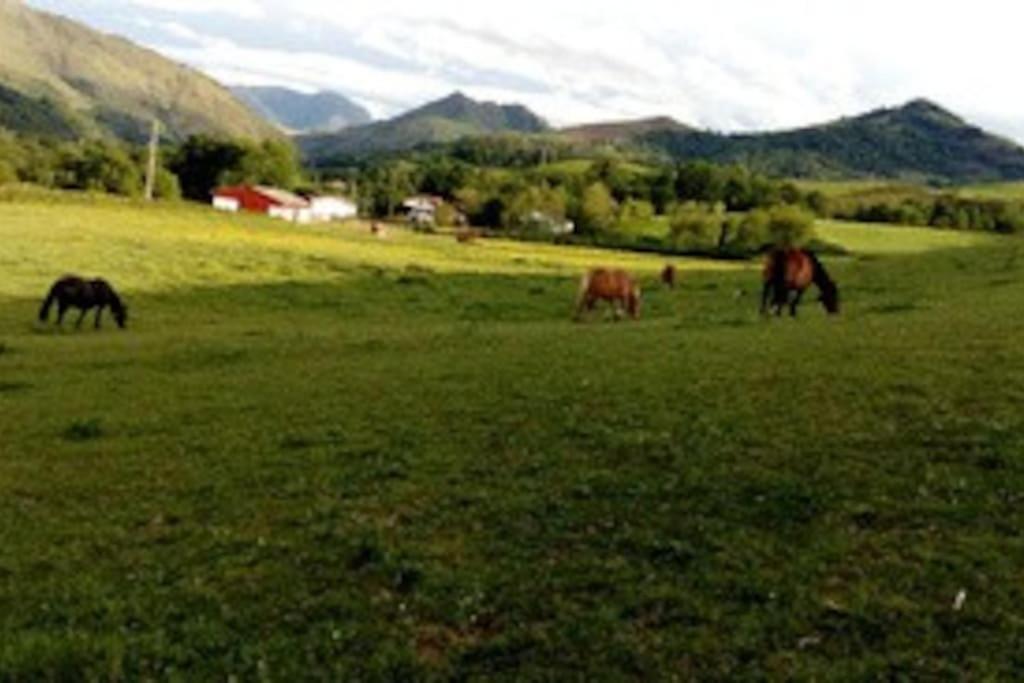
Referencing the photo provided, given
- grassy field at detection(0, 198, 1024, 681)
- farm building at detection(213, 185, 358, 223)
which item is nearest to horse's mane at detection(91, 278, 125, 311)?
grassy field at detection(0, 198, 1024, 681)

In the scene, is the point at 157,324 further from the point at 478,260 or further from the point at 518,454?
the point at 478,260

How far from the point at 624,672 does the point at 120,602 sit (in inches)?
215

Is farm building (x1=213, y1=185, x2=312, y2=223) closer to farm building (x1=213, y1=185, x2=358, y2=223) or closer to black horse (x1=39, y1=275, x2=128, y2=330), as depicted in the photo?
farm building (x1=213, y1=185, x2=358, y2=223)

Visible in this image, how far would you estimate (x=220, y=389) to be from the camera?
27.5 meters

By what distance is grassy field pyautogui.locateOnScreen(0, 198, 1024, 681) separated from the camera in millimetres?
A: 11078

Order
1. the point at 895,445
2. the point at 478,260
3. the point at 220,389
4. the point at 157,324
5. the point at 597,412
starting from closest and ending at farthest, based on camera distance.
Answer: the point at 895,445, the point at 597,412, the point at 220,389, the point at 157,324, the point at 478,260

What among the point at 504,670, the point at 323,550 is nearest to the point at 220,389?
the point at 323,550

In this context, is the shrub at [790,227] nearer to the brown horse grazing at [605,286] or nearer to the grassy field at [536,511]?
the brown horse grazing at [605,286]

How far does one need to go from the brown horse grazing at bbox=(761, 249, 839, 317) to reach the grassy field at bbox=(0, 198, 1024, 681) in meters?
4.25

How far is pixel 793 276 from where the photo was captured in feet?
120

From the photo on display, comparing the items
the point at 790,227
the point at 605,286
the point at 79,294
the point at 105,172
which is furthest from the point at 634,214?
the point at 79,294

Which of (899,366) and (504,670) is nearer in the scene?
(504,670)

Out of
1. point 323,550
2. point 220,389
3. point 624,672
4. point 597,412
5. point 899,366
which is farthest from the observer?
point 220,389

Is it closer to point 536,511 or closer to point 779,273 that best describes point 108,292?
point 779,273
